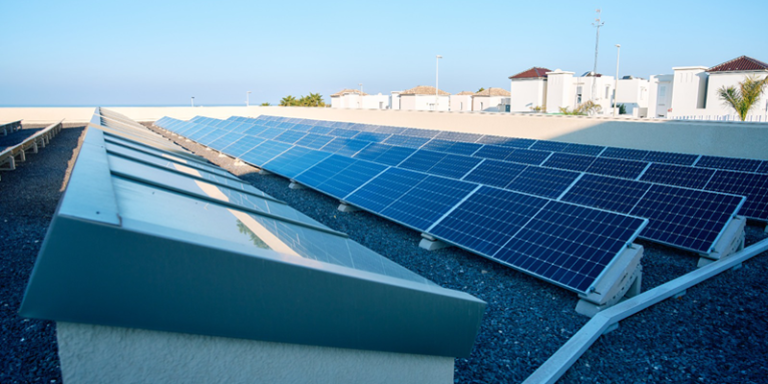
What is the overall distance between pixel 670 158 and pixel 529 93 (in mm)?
35273

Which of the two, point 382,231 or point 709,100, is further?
point 709,100

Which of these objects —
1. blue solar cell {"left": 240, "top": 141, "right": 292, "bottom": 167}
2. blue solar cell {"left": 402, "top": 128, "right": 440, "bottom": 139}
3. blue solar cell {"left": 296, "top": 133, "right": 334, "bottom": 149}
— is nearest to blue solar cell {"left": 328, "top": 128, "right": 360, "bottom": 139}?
blue solar cell {"left": 296, "top": 133, "right": 334, "bottom": 149}

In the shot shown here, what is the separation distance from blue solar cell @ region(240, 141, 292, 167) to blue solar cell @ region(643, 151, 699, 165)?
1282cm

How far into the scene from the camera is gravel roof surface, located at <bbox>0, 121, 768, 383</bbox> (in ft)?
16.6

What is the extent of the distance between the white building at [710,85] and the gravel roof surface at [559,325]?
964 inches

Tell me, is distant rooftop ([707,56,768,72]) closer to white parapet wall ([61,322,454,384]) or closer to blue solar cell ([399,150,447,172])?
blue solar cell ([399,150,447,172])

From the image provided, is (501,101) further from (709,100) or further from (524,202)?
(524,202)

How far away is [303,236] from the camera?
4.50 metres

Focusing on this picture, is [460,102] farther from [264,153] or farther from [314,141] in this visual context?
[264,153]

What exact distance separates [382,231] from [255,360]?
7541 millimetres

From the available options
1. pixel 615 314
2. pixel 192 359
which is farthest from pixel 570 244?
pixel 192 359

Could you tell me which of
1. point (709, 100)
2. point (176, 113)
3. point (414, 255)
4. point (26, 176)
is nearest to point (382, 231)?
point (414, 255)

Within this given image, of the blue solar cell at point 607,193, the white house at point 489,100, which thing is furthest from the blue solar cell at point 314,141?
the white house at point 489,100

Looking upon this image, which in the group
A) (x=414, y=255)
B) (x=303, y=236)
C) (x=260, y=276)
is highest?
(x=260, y=276)
